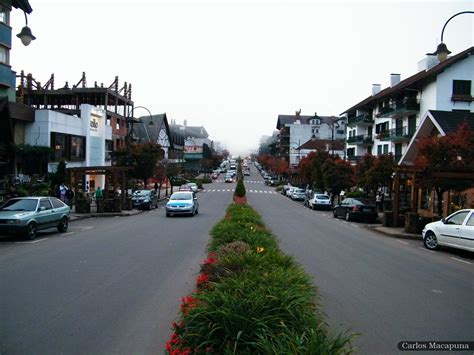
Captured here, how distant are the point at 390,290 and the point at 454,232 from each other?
665cm

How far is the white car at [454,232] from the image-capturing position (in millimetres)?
13945

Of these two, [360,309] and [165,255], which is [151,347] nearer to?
[360,309]

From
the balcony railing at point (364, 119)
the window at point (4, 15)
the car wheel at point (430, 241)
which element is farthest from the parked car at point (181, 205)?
the balcony railing at point (364, 119)

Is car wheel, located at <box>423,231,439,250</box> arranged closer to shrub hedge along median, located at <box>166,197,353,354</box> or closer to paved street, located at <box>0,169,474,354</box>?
paved street, located at <box>0,169,474,354</box>

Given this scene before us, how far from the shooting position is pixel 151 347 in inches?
222

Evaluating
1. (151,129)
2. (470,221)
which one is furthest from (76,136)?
(151,129)

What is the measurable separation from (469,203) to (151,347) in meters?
23.7

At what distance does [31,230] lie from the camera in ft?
53.3

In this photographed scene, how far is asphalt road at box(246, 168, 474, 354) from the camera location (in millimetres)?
6477

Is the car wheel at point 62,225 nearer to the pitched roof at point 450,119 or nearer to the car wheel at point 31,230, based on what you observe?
the car wheel at point 31,230

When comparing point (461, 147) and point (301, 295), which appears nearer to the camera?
point (301, 295)

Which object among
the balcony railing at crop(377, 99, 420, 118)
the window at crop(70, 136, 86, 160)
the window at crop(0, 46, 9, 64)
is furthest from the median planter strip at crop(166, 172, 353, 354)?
the balcony railing at crop(377, 99, 420, 118)

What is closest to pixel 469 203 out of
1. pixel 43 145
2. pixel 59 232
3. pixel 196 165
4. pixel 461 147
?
pixel 461 147

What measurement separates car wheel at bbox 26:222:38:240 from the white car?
45.8ft
